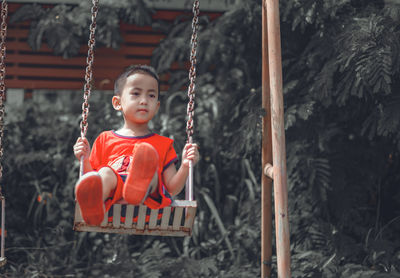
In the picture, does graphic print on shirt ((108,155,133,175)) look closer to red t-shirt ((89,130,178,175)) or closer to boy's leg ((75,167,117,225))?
red t-shirt ((89,130,178,175))

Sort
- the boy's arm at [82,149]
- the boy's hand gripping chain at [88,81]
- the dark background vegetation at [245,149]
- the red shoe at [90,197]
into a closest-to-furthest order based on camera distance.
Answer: the red shoe at [90,197] < the boy's hand gripping chain at [88,81] < the boy's arm at [82,149] < the dark background vegetation at [245,149]

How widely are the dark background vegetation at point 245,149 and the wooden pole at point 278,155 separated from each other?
3.30 feet

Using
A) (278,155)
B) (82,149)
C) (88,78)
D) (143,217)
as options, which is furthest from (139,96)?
(278,155)

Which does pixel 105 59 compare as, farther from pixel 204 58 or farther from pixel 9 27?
pixel 204 58

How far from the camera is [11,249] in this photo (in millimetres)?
4965

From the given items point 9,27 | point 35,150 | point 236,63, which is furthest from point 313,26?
point 9,27

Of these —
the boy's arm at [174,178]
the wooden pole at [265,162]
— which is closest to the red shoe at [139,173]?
the boy's arm at [174,178]

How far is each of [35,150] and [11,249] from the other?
1.06 m

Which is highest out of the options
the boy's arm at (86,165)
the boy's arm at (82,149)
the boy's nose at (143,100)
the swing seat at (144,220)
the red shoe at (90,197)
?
the boy's nose at (143,100)

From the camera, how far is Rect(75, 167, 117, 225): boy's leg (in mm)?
2422

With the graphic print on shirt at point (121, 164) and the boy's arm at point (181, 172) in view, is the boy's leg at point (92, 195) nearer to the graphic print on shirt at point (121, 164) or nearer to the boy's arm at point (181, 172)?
the graphic print on shirt at point (121, 164)

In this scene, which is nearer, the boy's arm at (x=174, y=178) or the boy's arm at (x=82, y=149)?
the boy's arm at (x=82, y=149)

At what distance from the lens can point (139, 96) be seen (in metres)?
3.01

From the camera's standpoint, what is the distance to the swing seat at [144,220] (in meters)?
2.73
